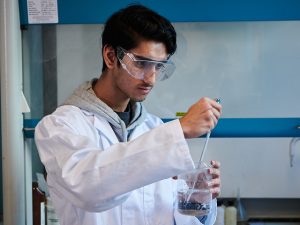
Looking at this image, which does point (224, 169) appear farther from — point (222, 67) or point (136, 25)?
point (136, 25)

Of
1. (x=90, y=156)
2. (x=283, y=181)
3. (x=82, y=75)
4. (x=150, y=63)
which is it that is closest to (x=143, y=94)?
(x=150, y=63)

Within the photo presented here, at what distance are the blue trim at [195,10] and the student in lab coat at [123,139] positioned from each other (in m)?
0.47

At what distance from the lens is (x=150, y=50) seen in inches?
44.9

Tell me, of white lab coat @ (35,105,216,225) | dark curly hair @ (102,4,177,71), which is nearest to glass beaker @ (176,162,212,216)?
white lab coat @ (35,105,216,225)

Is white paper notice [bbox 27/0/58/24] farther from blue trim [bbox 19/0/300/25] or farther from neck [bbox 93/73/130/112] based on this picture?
neck [bbox 93/73/130/112]

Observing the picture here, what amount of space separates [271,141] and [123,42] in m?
1.05

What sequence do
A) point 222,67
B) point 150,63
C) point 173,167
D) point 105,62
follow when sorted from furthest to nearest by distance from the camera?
1. point 222,67
2. point 105,62
3. point 150,63
4. point 173,167

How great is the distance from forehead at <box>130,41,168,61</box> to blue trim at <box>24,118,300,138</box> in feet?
2.16

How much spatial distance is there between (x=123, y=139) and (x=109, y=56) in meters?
0.25

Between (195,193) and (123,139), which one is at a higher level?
(123,139)

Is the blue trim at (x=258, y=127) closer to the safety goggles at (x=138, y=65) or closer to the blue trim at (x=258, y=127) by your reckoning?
the blue trim at (x=258, y=127)

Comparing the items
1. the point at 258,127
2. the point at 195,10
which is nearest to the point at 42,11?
the point at 195,10

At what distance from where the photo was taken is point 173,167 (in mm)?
871

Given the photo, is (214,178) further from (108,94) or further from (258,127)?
(258,127)
